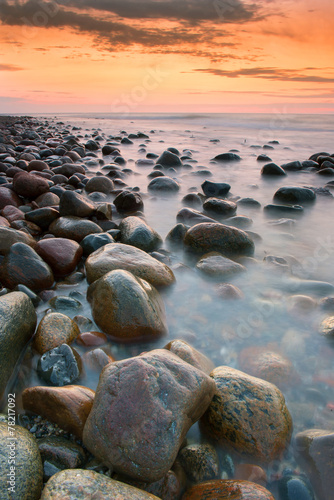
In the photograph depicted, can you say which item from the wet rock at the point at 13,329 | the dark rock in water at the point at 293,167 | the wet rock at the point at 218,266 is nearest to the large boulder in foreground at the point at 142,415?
the wet rock at the point at 13,329

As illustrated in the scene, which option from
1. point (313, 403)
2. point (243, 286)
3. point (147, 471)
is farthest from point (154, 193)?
point (147, 471)

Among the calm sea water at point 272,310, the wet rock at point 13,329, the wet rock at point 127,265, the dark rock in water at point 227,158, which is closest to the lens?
the wet rock at point 13,329

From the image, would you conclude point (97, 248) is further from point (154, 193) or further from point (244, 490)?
point (154, 193)

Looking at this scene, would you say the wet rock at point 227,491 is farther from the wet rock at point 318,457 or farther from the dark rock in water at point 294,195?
the dark rock in water at point 294,195

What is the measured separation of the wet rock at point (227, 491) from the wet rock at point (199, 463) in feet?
0.25

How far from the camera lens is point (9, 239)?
3.42m

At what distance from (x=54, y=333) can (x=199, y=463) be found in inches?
47.4

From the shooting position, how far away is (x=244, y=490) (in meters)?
1.43

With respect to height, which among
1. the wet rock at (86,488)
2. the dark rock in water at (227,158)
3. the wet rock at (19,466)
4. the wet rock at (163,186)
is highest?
the dark rock in water at (227,158)

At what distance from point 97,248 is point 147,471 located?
251cm

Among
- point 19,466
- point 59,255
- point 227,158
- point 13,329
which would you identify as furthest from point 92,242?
point 227,158

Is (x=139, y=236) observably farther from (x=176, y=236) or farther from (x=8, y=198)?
(x=8, y=198)

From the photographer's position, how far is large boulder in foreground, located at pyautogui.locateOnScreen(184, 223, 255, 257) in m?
3.95

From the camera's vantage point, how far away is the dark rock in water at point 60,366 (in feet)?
6.74
